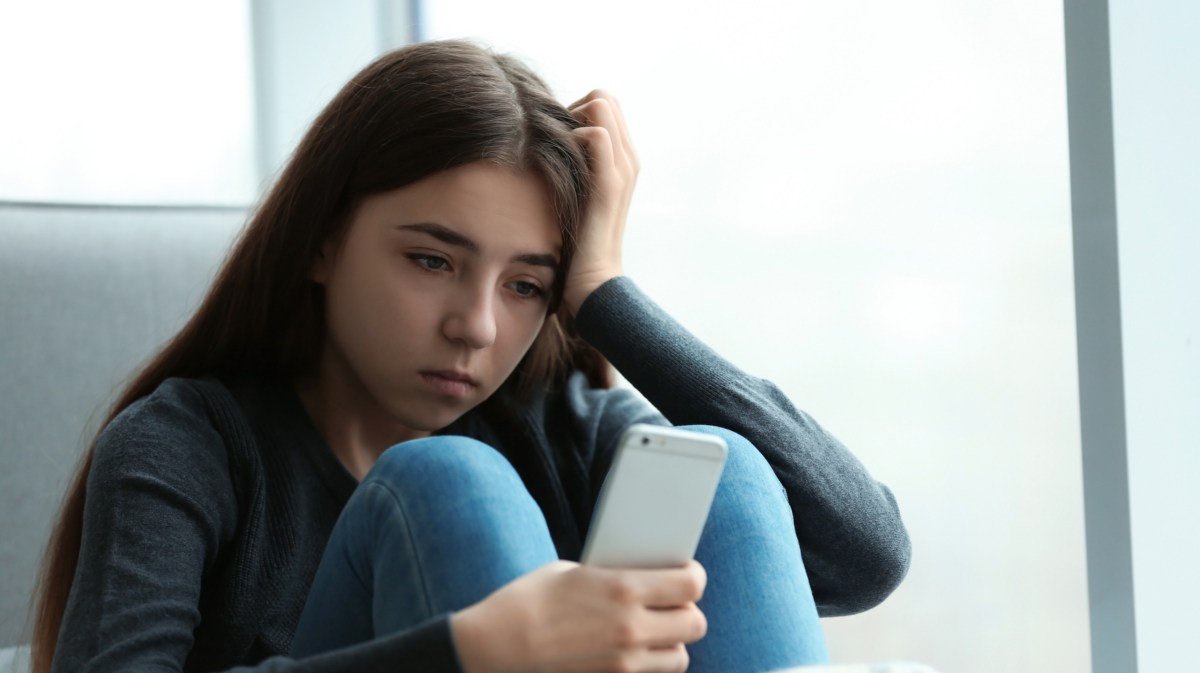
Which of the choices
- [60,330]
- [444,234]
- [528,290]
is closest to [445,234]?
[444,234]

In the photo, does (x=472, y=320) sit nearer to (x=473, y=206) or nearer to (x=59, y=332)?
(x=473, y=206)

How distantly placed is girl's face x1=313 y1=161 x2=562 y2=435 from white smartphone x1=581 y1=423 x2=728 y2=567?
0.35 metres

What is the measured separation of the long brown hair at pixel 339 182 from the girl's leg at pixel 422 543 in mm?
290

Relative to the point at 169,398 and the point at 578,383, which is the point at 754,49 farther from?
the point at 169,398

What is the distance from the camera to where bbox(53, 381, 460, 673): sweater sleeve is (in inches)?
29.6

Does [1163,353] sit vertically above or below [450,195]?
below

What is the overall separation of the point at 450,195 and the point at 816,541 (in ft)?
1.38

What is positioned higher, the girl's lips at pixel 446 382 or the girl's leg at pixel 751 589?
the girl's lips at pixel 446 382

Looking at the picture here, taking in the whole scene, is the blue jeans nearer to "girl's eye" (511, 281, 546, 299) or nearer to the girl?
the girl

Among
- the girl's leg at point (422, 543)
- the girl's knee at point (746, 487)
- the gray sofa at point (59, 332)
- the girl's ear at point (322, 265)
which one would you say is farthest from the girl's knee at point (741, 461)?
the gray sofa at point (59, 332)

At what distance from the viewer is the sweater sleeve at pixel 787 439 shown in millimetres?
943

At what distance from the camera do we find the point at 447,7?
2.02 m

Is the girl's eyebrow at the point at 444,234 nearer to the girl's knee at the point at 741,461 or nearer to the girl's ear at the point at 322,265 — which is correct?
the girl's ear at the point at 322,265

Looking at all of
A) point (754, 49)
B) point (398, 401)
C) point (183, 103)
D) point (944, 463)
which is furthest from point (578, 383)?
point (183, 103)
